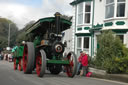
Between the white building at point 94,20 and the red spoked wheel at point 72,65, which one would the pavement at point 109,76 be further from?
the white building at point 94,20

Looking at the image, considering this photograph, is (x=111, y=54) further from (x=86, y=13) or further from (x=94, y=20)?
(x=86, y=13)

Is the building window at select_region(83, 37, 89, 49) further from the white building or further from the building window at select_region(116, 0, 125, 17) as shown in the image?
the building window at select_region(116, 0, 125, 17)

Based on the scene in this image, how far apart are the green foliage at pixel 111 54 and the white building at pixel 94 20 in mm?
3024

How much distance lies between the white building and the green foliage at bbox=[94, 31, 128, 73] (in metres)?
3.02

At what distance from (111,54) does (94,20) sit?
721 centimetres

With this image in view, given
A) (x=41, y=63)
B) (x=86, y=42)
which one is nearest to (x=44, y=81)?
(x=41, y=63)

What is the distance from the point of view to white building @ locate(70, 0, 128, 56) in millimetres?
16812

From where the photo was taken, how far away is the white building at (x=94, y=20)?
1681 cm

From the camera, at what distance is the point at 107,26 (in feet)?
57.7

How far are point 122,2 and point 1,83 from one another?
38.7ft

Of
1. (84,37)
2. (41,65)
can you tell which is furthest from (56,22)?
(84,37)

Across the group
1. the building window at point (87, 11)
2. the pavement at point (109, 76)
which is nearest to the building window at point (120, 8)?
the building window at point (87, 11)

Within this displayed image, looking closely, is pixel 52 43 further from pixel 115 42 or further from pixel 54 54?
pixel 115 42

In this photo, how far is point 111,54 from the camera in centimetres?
1304
